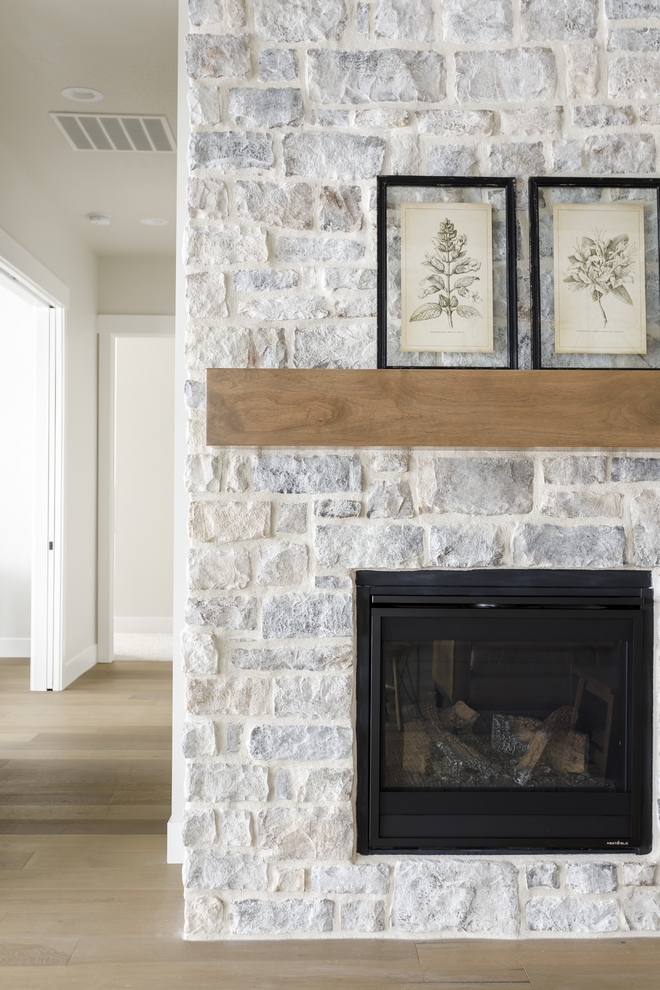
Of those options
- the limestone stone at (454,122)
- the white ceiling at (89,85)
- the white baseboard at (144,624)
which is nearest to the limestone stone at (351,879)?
the limestone stone at (454,122)

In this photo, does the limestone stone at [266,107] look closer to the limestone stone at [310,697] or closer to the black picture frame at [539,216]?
the black picture frame at [539,216]

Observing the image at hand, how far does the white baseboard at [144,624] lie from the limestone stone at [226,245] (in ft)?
16.8

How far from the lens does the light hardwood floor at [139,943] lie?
206cm

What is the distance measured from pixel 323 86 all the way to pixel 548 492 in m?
1.25

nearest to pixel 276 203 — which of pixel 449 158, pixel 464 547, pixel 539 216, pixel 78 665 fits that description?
pixel 449 158

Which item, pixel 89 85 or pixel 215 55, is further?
pixel 89 85

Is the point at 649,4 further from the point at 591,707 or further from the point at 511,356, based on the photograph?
the point at 591,707

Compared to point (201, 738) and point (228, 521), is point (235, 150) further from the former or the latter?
point (201, 738)

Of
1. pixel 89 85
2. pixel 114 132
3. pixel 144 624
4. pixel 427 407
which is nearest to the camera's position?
pixel 427 407

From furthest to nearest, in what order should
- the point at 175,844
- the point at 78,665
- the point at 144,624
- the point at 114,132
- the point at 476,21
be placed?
the point at 144,624 → the point at 78,665 → the point at 114,132 → the point at 175,844 → the point at 476,21

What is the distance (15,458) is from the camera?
19.5 feet

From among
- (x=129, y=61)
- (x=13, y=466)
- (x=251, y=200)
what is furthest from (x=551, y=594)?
(x=13, y=466)

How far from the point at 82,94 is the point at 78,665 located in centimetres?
329

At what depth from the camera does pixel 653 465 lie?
7.60 feet
